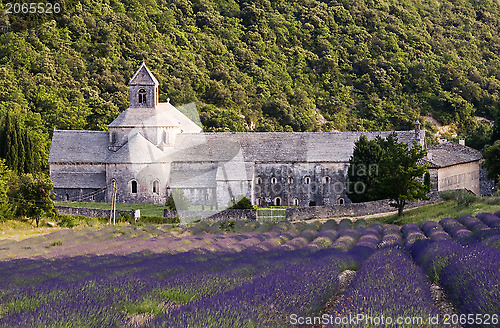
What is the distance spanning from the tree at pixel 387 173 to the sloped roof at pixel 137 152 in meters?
16.8

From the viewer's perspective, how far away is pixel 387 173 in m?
35.6

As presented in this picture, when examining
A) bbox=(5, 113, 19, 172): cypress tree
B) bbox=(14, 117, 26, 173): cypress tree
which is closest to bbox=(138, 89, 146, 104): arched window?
bbox=(14, 117, 26, 173): cypress tree

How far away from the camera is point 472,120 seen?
3925 inches

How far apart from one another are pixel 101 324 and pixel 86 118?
219 ft

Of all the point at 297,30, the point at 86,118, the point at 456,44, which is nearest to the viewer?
the point at 86,118

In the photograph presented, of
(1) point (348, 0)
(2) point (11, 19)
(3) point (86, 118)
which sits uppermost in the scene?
(1) point (348, 0)

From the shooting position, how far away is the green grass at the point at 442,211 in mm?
32781

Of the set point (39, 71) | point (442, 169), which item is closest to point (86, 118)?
point (39, 71)

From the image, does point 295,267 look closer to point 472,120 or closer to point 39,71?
point 39,71

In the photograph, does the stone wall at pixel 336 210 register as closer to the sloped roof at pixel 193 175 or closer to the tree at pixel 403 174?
the tree at pixel 403 174

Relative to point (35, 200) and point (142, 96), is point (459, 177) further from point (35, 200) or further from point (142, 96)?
point (35, 200)

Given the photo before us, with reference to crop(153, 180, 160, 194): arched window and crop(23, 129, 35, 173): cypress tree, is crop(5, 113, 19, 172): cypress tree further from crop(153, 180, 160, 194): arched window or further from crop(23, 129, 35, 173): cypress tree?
crop(153, 180, 160, 194): arched window

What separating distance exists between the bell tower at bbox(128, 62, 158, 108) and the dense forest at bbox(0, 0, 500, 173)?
1399 centimetres

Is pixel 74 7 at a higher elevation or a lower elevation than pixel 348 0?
lower
